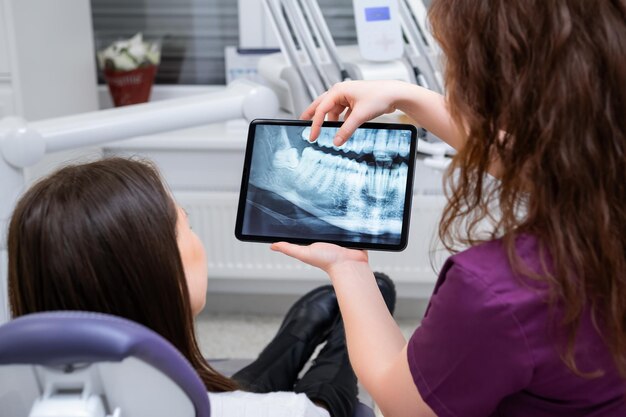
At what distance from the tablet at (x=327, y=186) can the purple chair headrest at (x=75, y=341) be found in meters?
0.51

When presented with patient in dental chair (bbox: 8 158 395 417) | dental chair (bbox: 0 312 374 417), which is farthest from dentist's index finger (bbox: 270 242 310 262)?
dental chair (bbox: 0 312 374 417)

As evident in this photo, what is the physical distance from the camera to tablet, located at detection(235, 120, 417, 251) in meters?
1.09

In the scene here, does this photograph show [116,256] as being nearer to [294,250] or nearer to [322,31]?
[294,250]

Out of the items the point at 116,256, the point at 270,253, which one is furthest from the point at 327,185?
the point at 270,253

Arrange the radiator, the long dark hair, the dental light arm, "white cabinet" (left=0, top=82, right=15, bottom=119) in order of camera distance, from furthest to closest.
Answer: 1. the radiator
2. "white cabinet" (left=0, top=82, right=15, bottom=119)
3. the dental light arm
4. the long dark hair

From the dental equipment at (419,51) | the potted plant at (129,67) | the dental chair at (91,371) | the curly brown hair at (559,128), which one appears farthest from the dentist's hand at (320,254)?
the potted plant at (129,67)

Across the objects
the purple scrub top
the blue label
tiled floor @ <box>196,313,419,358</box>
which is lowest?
tiled floor @ <box>196,313,419,358</box>

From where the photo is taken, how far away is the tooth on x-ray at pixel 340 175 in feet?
3.59

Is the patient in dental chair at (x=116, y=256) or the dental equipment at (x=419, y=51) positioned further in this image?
the dental equipment at (x=419, y=51)

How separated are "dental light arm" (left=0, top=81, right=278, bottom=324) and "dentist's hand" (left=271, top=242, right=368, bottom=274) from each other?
31 centimetres

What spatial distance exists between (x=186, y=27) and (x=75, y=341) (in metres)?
2.11

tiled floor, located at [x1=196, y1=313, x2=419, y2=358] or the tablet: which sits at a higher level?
the tablet

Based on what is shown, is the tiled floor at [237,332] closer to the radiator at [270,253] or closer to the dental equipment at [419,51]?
the radiator at [270,253]

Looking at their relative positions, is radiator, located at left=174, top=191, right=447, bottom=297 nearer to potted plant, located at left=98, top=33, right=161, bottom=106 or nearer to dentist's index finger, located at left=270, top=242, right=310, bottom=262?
potted plant, located at left=98, top=33, right=161, bottom=106
